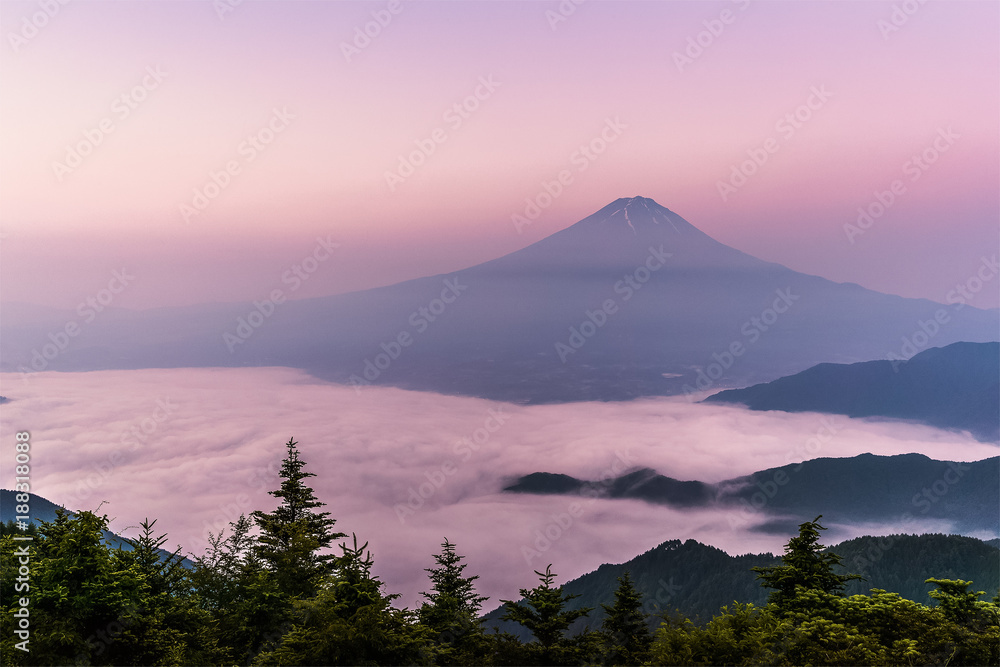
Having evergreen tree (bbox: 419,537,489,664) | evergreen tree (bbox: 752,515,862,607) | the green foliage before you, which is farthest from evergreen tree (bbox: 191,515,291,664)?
evergreen tree (bbox: 752,515,862,607)

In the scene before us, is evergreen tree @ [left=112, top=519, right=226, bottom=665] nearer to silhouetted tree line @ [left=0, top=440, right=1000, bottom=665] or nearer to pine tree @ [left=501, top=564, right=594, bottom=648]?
silhouetted tree line @ [left=0, top=440, right=1000, bottom=665]

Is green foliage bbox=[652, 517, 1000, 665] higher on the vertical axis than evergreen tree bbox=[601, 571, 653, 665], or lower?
higher

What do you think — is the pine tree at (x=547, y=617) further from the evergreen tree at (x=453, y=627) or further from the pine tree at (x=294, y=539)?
the pine tree at (x=294, y=539)

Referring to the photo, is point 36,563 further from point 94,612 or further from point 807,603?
point 807,603

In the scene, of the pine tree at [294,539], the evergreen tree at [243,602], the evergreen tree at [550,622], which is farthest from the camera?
the pine tree at [294,539]

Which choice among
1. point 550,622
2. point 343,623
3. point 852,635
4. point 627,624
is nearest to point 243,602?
point 343,623

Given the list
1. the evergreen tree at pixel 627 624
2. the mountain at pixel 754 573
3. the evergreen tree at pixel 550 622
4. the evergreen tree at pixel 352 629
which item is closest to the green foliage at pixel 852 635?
the evergreen tree at pixel 550 622

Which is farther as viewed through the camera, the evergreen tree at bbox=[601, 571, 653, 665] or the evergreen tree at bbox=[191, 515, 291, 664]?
the evergreen tree at bbox=[601, 571, 653, 665]
